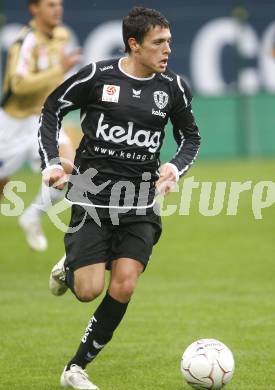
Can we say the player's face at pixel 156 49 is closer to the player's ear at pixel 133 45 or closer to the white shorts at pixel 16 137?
the player's ear at pixel 133 45

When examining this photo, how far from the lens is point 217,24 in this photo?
23.0 meters

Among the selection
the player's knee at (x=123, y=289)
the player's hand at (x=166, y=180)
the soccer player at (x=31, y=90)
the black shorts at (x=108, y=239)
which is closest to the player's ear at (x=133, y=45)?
the player's hand at (x=166, y=180)

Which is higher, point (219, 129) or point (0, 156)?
point (0, 156)

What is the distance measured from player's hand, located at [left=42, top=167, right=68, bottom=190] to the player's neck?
2.72ft

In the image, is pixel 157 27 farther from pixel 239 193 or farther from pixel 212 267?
pixel 239 193

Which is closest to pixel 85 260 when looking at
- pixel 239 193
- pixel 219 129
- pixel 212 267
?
pixel 212 267

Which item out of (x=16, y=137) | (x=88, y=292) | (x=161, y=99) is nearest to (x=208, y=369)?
(x=88, y=292)

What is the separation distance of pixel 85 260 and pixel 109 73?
4.07 ft

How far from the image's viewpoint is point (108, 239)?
7078 millimetres

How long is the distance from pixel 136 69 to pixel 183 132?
55 centimetres

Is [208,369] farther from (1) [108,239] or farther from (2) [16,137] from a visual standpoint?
(2) [16,137]
